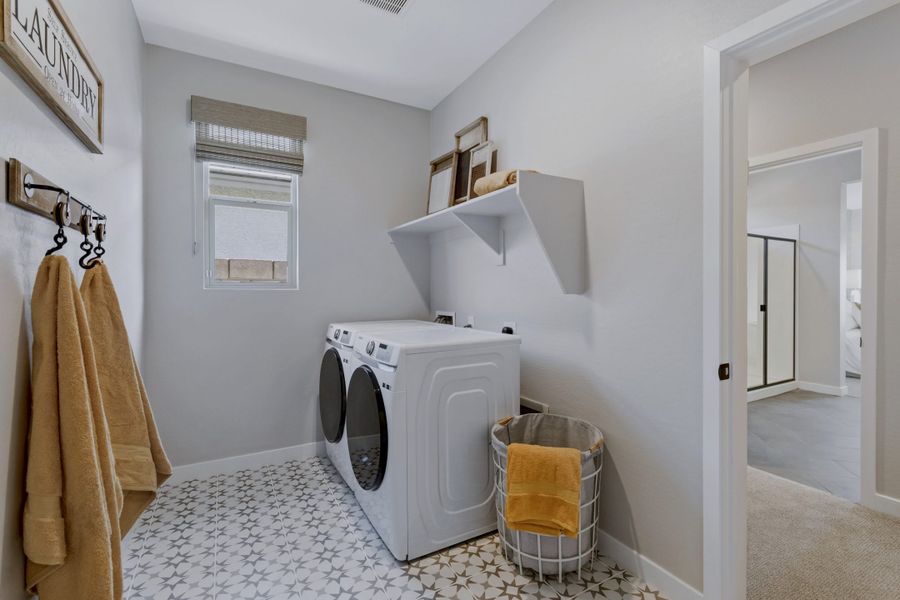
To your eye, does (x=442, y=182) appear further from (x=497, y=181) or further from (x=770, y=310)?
(x=770, y=310)

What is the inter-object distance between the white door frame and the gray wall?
4.59ft

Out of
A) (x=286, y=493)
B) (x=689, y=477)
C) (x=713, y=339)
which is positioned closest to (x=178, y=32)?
(x=286, y=493)

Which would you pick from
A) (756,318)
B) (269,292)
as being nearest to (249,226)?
(269,292)

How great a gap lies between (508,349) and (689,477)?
84 centimetres

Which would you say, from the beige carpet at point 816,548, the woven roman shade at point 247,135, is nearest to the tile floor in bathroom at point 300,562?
the beige carpet at point 816,548

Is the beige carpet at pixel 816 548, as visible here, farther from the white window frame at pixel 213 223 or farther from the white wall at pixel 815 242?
the white window frame at pixel 213 223

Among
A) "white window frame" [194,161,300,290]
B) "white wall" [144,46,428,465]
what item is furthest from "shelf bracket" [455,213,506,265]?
"white window frame" [194,161,300,290]

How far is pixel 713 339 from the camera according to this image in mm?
1349

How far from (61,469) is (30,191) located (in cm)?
53

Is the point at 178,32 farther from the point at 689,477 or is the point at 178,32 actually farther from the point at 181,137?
the point at 689,477

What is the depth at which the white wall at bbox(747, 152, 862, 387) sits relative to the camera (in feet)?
13.1

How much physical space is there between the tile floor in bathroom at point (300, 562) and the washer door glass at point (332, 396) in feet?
1.24

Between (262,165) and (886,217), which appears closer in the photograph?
(886,217)

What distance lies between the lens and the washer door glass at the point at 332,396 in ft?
7.43
